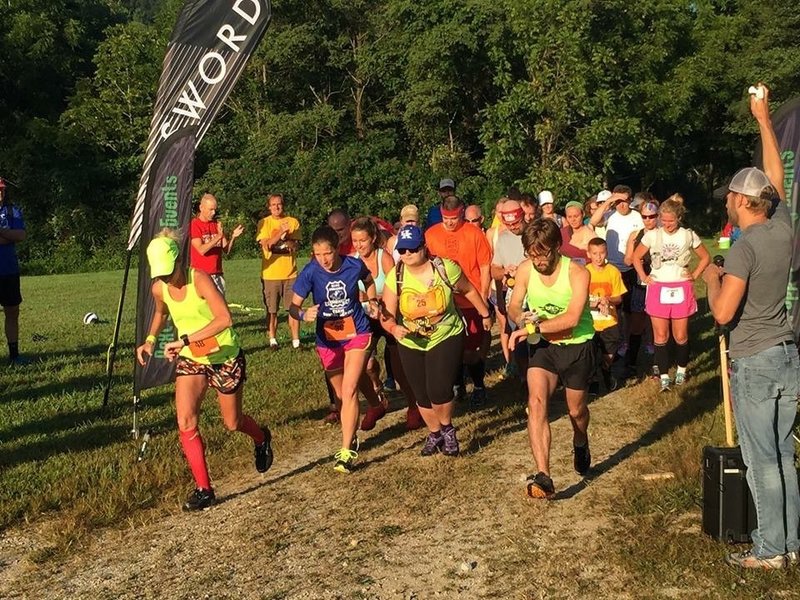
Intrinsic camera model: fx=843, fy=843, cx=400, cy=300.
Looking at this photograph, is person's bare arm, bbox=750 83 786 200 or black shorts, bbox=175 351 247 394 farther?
black shorts, bbox=175 351 247 394

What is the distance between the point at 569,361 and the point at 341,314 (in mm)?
1852

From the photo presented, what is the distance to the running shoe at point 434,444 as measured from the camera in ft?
22.4

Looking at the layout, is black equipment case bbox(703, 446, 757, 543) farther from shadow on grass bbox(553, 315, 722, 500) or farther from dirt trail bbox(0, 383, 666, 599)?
shadow on grass bbox(553, 315, 722, 500)

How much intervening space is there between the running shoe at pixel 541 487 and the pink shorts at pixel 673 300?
3.83m

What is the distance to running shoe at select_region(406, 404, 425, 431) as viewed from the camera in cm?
775

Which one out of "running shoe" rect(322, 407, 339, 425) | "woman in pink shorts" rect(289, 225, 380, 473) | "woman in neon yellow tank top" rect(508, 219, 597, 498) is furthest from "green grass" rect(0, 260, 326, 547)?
"woman in neon yellow tank top" rect(508, 219, 597, 498)

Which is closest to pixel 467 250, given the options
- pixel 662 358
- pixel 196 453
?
pixel 662 358

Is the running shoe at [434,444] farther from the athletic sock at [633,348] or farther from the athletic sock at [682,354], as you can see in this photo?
the athletic sock at [633,348]

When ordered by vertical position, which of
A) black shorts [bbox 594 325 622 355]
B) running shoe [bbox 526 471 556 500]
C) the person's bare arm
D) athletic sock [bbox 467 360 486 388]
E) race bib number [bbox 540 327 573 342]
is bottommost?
running shoe [bbox 526 471 556 500]

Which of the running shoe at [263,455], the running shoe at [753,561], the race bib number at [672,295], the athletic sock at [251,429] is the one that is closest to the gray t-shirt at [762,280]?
the running shoe at [753,561]

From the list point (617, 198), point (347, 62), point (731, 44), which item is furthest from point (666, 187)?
point (617, 198)

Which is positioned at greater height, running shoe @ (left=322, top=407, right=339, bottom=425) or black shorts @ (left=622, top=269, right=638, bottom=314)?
black shorts @ (left=622, top=269, right=638, bottom=314)

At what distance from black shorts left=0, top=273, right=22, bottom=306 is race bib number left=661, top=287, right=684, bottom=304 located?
773 centimetres

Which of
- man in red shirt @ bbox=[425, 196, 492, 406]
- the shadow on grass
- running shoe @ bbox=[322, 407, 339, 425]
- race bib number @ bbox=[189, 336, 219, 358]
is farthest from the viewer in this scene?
man in red shirt @ bbox=[425, 196, 492, 406]
